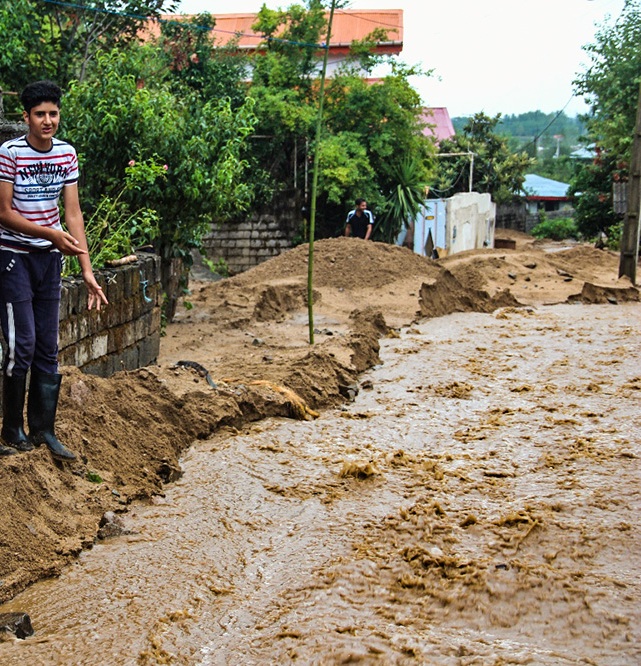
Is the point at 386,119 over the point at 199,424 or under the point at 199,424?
over

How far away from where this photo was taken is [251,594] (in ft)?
11.9

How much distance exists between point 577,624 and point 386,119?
56.1ft

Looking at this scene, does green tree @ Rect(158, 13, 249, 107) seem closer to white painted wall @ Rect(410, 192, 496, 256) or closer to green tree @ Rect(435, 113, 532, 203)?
white painted wall @ Rect(410, 192, 496, 256)

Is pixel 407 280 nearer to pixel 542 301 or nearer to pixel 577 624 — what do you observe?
pixel 542 301

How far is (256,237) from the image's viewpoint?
19.6m

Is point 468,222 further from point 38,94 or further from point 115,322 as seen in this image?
point 38,94

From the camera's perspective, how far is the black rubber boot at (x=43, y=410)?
176 inches

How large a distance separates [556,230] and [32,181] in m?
36.3

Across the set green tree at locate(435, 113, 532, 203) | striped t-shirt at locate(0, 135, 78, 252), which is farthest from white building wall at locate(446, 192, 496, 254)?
striped t-shirt at locate(0, 135, 78, 252)

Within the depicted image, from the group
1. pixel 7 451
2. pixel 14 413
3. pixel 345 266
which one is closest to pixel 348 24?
pixel 345 266

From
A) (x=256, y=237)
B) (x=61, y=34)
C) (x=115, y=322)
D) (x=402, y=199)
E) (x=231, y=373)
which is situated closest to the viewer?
(x=115, y=322)

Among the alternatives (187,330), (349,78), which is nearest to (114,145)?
(187,330)

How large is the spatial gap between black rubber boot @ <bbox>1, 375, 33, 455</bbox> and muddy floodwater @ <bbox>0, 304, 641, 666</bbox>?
0.65m

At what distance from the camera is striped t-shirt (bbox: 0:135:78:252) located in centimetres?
427
